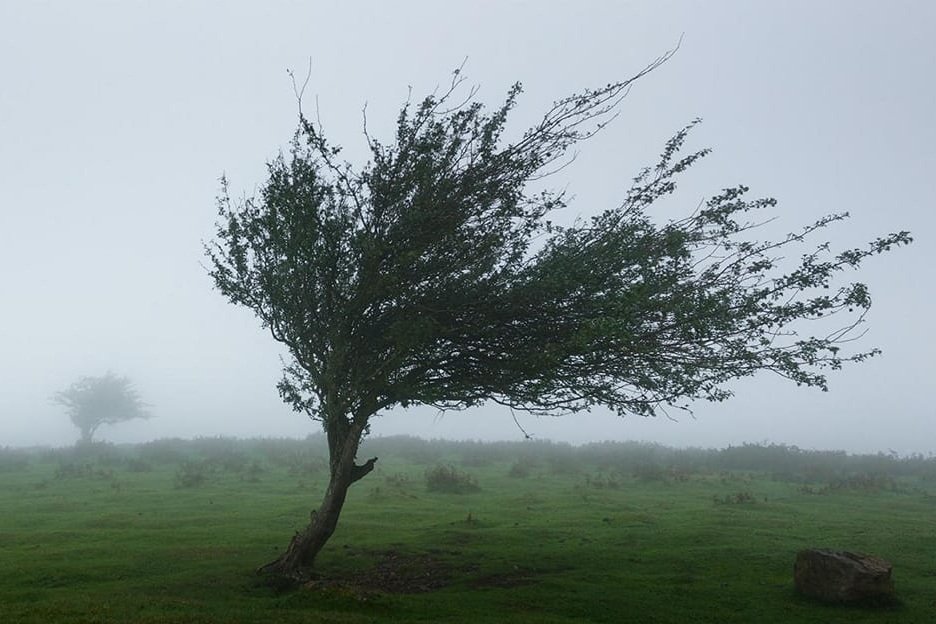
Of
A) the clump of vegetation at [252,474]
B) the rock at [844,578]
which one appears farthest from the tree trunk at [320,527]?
the clump of vegetation at [252,474]

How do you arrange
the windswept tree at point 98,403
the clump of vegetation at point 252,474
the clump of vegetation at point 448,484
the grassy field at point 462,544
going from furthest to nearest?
the windswept tree at point 98,403 → the clump of vegetation at point 252,474 → the clump of vegetation at point 448,484 → the grassy field at point 462,544

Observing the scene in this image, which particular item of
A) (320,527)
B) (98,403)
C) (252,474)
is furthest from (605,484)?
(98,403)

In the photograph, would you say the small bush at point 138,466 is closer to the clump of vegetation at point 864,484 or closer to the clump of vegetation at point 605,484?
the clump of vegetation at point 605,484

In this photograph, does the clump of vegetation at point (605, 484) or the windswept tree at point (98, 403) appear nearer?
the clump of vegetation at point (605, 484)

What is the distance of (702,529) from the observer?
98.6 ft

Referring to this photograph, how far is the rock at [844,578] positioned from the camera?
59.4ft

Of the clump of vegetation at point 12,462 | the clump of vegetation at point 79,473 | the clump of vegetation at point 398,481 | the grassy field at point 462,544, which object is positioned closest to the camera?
the grassy field at point 462,544

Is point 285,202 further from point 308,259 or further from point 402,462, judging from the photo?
point 402,462

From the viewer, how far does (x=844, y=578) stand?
1833cm

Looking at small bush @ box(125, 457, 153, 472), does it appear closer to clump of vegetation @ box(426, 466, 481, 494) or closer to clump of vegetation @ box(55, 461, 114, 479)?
clump of vegetation @ box(55, 461, 114, 479)

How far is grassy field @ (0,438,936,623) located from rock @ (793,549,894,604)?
18.0 inches

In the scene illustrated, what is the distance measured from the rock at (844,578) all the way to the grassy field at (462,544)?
0.46 m

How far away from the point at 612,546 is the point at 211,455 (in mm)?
60877

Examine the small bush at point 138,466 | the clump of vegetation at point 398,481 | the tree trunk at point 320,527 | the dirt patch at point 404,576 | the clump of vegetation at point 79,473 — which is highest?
the small bush at point 138,466
